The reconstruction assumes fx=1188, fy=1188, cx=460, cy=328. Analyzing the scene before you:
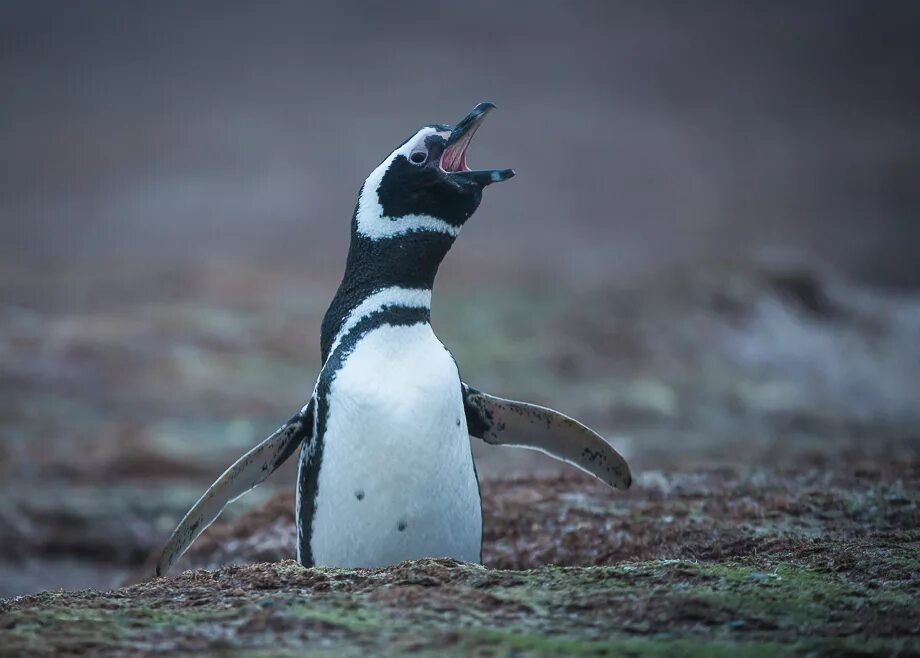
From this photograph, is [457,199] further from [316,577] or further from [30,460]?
[30,460]

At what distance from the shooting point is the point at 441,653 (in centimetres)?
209

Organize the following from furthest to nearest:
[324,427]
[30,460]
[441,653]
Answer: [30,460]
[324,427]
[441,653]

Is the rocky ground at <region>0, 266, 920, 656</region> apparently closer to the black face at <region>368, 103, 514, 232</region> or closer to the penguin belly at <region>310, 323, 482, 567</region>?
the penguin belly at <region>310, 323, 482, 567</region>

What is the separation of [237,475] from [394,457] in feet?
2.07

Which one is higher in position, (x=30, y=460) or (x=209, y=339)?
(x=209, y=339)

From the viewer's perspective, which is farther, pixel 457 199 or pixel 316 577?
pixel 457 199

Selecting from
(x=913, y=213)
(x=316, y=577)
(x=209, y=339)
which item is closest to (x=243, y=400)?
(x=209, y=339)

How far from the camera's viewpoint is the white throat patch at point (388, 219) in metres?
3.43

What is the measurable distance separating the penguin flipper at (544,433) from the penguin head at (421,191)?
540 mm

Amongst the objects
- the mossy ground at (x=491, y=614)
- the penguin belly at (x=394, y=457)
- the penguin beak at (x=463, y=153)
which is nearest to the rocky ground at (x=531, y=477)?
the mossy ground at (x=491, y=614)

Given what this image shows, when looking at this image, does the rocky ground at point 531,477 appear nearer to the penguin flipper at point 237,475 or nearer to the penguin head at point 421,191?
the penguin flipper at point 237,475

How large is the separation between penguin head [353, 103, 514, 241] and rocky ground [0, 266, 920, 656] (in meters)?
1.01

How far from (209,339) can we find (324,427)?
9641 millimetres

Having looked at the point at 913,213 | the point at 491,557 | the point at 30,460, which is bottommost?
the point at 491,557
